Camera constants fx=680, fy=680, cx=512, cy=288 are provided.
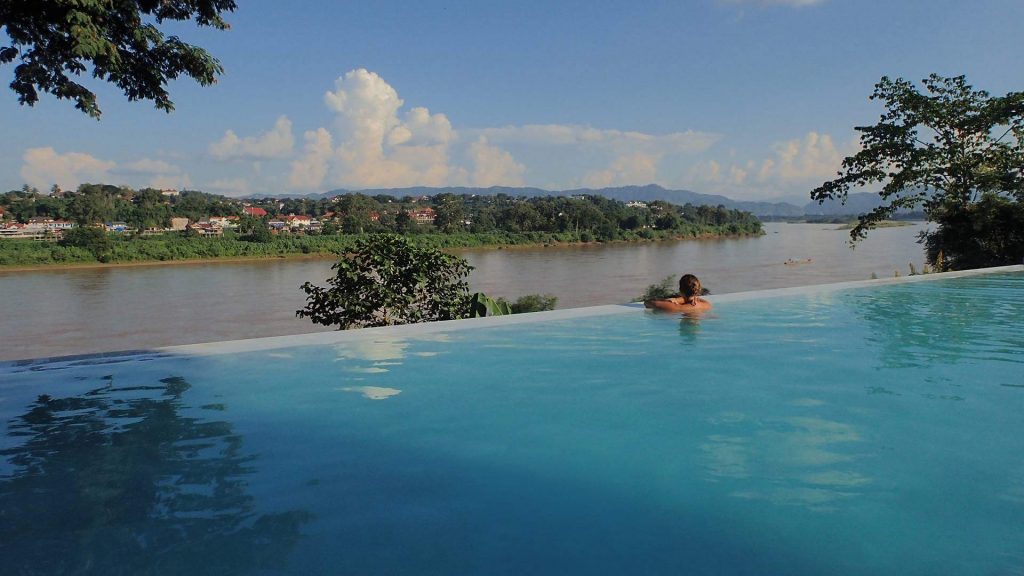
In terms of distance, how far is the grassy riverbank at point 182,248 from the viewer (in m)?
35.5

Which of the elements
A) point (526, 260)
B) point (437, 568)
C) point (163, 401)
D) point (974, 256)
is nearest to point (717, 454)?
point (437, 568)

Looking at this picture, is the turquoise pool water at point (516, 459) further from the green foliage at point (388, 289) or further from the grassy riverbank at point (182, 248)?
the grassy riverbank at point (182, 248)

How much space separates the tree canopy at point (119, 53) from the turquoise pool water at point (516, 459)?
2.34 meters

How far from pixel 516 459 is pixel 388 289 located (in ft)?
15.7

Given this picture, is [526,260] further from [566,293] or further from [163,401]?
[163,401]

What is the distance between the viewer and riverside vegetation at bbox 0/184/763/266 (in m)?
38.3

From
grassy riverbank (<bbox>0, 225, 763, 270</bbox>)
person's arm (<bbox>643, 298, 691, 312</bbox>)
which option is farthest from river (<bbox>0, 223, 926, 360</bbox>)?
person's arm (<bbox>643, 298, 691, 312</bbox>)

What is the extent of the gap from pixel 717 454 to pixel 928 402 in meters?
1.66

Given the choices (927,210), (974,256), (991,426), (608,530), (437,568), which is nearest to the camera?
(437,568)

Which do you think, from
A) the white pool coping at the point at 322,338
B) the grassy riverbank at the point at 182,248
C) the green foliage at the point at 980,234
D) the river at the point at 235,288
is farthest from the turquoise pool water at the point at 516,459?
the grassy riverbank at the point at 182,248

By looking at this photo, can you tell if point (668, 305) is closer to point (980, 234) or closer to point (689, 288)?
point (689, 288)

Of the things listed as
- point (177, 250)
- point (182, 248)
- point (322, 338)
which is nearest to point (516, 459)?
point (322, 338)

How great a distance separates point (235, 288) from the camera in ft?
89.4

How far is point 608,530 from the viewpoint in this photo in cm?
221
